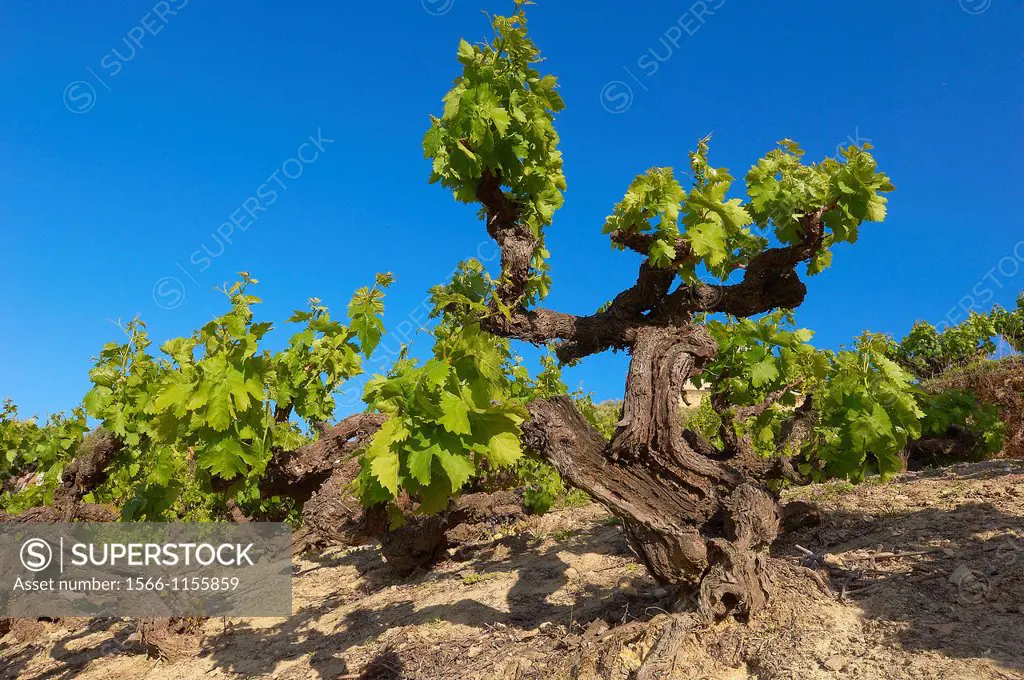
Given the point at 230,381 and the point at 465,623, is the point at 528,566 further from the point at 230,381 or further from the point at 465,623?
the point at 230,381

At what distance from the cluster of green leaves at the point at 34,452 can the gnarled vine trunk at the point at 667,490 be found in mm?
7703

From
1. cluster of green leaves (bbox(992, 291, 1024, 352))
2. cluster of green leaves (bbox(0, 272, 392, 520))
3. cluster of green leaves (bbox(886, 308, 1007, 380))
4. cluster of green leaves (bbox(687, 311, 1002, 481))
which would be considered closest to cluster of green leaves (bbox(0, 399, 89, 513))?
cluster of green leaves (bbox(0, 272, 392, 520))

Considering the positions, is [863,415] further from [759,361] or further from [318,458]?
[318,458]

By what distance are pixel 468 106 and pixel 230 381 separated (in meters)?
2.97

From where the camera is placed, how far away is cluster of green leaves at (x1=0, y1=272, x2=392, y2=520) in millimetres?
4746

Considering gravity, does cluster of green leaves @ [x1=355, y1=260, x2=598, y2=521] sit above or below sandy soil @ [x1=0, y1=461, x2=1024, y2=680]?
above

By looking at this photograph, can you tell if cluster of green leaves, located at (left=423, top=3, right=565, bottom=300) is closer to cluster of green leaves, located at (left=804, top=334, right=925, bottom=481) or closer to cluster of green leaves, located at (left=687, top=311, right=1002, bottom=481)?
cluster of green leaves, located at (left=687, top=311, right=1002, bottom=481)

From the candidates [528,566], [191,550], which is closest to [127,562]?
[191,550]

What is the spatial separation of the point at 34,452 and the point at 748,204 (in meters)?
11.5

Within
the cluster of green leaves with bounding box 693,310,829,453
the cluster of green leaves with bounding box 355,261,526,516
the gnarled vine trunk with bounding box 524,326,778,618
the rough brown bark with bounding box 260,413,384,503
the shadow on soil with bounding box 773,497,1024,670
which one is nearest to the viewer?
the cluster of green leaves with bounding box 355,261,526,516

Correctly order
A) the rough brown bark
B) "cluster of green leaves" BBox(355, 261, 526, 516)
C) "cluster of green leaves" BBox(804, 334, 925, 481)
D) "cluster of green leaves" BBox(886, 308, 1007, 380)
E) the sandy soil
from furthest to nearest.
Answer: "cluster of green leaves" BBox(886, 308, 1007, 380) < the rough brown bark < "cluster of green leaves" BBox(804, 334, 925, 481) < the sandy soil < "cluster of green leaves" BBox(355, 261, 526, 516)

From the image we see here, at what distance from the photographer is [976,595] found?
4.41m

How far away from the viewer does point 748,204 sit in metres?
5.52

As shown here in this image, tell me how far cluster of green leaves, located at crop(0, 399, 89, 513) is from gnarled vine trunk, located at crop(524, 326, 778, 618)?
7.70 meters
